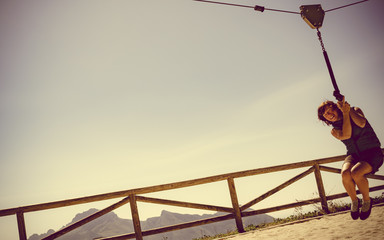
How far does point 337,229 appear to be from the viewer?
3746 millimetres

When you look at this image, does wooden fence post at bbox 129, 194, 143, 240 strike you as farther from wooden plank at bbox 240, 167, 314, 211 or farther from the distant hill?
the distant hill

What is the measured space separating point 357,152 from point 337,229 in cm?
133

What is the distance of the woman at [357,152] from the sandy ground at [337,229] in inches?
10.7

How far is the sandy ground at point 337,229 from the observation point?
3.26m

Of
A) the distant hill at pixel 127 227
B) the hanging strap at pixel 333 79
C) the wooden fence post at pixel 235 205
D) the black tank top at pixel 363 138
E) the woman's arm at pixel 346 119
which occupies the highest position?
the hanging strap at pixel 333 79

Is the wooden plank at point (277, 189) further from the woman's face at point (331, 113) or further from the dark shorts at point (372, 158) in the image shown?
the woman's face at point (331, 113)

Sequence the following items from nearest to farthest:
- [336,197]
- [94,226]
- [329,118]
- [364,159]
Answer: [364,159] < [329,118] < [336,197] < [94,226]

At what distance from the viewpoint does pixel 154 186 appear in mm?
5297

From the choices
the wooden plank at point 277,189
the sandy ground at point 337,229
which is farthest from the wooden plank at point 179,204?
the sandy ground at point 337,229

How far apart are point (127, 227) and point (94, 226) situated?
70.6ft

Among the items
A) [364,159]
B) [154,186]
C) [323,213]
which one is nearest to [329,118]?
[364,159]

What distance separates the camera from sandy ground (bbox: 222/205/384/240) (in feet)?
10.7

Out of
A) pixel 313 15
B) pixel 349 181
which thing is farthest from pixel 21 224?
pixel 313 15

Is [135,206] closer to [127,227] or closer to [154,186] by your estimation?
[154,186]
